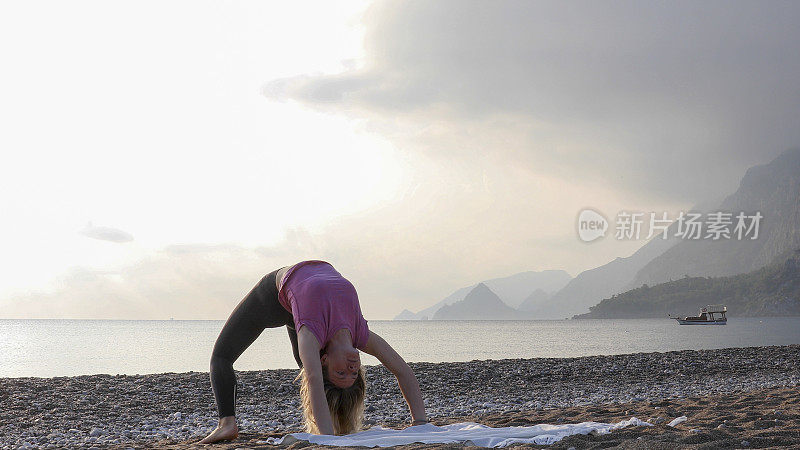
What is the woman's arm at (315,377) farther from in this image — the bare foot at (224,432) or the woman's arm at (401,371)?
the bare foot at (224,432)

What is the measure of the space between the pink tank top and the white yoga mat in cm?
71

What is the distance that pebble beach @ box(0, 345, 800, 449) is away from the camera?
5.18 m

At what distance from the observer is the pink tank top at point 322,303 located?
4867 mm

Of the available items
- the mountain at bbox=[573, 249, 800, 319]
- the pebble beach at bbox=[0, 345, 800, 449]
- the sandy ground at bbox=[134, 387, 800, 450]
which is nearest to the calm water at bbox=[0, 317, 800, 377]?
the pebble beach at bbox=[0, 345, 800, 449]

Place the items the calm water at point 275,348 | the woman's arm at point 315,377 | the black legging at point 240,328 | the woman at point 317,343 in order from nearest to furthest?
the woman's arm at point 315,377 < the woman at point 317,343 < the black legging at point 240,328 < the calm water at point 275,348

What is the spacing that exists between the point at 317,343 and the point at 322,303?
0.30 m

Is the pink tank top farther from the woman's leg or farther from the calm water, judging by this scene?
the calm water

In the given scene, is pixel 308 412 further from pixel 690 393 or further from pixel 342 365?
pixel 690 393

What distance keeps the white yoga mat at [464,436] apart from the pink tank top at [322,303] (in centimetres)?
71

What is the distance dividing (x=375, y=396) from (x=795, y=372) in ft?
35.0

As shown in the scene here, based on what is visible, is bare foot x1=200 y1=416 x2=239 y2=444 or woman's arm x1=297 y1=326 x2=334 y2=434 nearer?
woman's arm x1=297 y1=326 x2=334 y2=434

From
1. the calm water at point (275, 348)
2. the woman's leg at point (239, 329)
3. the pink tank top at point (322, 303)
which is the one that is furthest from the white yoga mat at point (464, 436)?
the calm water at point (275, 348)

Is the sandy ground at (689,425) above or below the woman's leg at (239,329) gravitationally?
below

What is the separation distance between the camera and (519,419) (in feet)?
21.0
